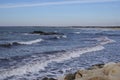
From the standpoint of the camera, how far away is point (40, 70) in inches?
576

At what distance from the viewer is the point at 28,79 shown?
12.2 metres

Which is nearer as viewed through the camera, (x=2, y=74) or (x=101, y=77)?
(x=101, y=77)

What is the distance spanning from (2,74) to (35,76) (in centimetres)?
183

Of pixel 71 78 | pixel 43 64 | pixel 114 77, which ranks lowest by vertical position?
pixel 43 64

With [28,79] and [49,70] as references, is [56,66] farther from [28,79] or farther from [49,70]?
[28,79]

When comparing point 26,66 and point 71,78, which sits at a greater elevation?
point 71,78

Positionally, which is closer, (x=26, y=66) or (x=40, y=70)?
(x=40, y=70)

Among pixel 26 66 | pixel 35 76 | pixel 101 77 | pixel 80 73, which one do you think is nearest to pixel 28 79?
pixel 35 76

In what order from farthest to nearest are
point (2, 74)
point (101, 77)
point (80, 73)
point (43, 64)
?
point (43, 64) → point (2, 74) → point (80, 73) → point (101, 77)

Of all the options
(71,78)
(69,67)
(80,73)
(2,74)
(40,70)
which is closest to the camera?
(80,73)

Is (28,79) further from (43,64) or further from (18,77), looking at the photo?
(43,64)

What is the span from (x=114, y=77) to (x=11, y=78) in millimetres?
7354

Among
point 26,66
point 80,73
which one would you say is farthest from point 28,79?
point 80,73

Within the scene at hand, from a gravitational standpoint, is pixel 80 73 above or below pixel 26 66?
above
